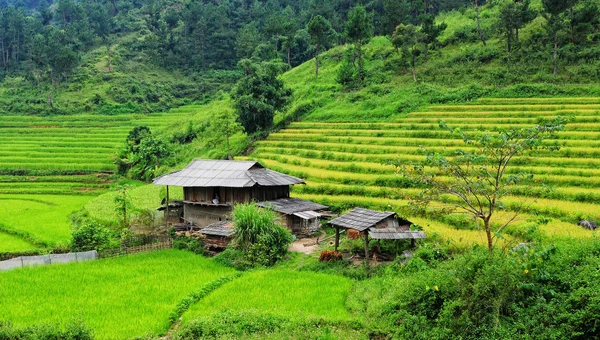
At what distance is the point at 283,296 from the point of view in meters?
15.0

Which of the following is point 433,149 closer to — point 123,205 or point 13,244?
point 123,205

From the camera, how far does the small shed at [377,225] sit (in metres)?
17.2

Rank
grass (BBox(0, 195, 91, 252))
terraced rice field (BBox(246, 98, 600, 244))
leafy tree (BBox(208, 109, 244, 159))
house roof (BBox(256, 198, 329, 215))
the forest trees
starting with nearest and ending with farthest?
terraced rice field (BBox(246, 98, 600, 244)), house roof (BBox(256, 198, 329, 215)), grass (BBox(0, 195, 91, 252)), the forest trees, leafy tree (BBox(208, 109, 244, 159))

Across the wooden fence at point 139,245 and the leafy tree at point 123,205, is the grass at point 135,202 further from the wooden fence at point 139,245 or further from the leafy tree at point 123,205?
the wooden fence at point 139,245

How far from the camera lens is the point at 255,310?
13.4 meters

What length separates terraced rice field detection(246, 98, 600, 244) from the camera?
779 inches

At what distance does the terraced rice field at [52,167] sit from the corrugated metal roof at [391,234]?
13712 millimetres

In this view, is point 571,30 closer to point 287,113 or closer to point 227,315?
point 287,113

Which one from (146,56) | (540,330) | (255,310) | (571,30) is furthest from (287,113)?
(146,56)

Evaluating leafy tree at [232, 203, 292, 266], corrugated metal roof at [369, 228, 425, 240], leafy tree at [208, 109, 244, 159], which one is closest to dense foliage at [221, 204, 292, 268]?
leafy tree at [232, 203, 292, 266]

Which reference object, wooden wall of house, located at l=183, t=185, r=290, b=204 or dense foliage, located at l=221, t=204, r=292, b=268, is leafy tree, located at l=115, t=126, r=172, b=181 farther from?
dense foliage, located at l=221, t=204, r=292, b=268

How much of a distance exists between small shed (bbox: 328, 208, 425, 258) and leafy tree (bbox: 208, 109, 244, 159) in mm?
18771

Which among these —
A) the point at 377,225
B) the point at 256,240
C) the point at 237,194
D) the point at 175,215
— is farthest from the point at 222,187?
the point at 377,225

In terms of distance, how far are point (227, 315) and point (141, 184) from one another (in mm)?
26892
